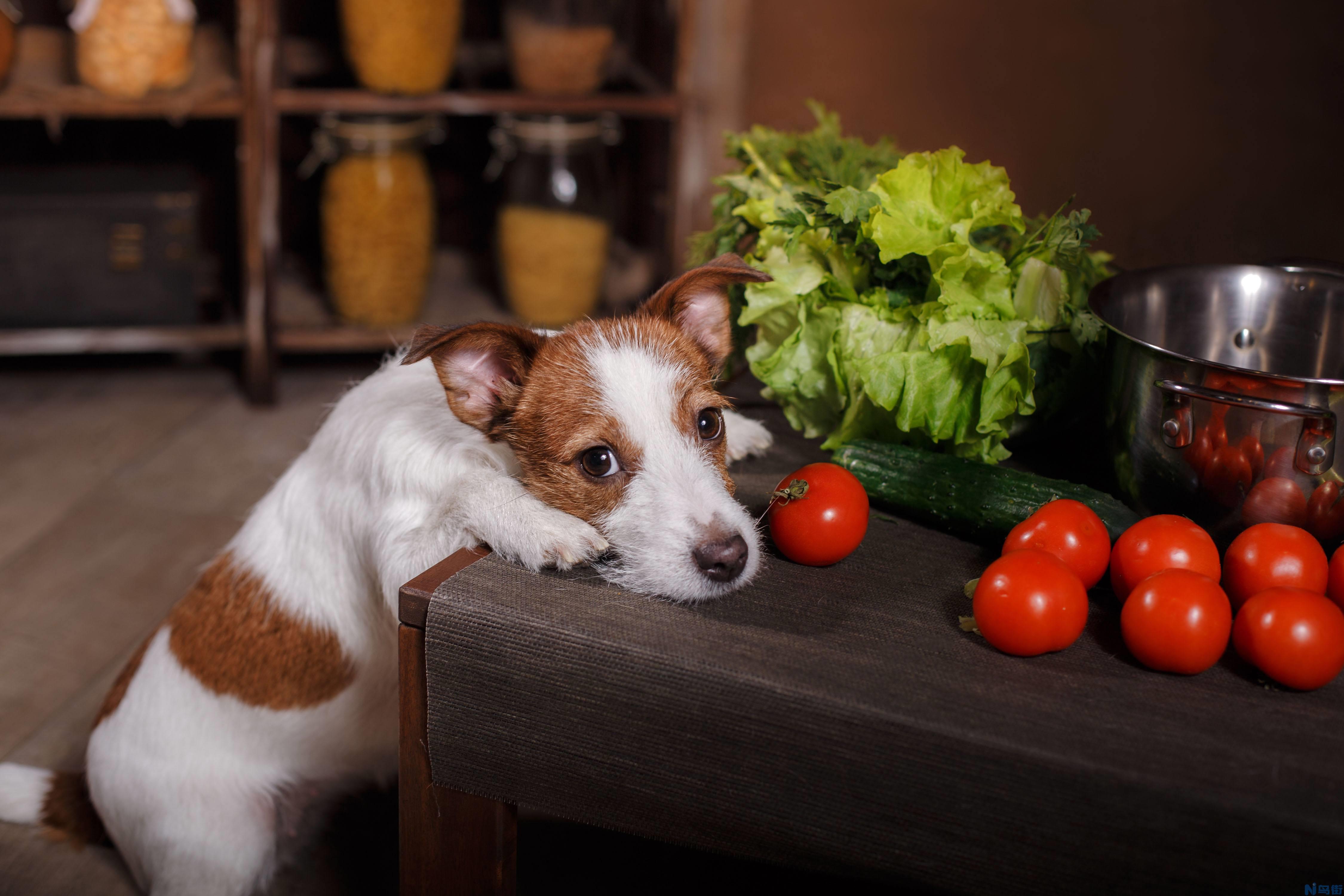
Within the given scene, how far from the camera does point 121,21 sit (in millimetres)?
2920

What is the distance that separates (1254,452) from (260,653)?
126cm

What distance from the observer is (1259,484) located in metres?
1.23

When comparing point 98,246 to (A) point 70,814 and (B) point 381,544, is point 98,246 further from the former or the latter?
(B) point 381,544

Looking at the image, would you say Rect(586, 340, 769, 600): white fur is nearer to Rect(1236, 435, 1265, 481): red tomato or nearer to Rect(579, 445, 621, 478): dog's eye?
Rect(579, 445, 621, 478): dog's eye

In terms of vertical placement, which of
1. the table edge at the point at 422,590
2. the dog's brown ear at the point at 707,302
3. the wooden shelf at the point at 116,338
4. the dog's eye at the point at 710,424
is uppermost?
the dog's brown ear at the point at 707,302

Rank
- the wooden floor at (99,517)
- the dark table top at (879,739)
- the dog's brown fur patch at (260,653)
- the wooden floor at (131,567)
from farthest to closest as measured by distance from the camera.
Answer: the wooden floor at (99,517)
the wooden floor at (131,567)
the dog's brown fur patch at (260,653)
the dark table top at (879,739)

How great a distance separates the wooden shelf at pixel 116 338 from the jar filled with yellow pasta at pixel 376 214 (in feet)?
1.23

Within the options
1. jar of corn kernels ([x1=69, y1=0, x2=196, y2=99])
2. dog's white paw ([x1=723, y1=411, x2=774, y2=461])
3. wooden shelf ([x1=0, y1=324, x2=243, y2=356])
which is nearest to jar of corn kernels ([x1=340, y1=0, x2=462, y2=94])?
jar of corn kernels ([x1=69, y1=0, x2=196, y2=99])

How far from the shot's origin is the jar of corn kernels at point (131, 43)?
9.53ft

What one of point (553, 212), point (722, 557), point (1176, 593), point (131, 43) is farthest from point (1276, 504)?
point (131, 43)

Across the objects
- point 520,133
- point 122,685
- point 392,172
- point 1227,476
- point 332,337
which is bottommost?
point 122,685

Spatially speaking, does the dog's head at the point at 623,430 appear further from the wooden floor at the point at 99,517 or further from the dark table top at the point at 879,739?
the wooden floor at the point at 99,517

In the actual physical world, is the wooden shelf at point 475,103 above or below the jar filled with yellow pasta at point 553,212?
above

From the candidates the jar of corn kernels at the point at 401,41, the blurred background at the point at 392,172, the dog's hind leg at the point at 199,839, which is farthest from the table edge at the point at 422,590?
the jar of corn kernels at the point at 401,41
